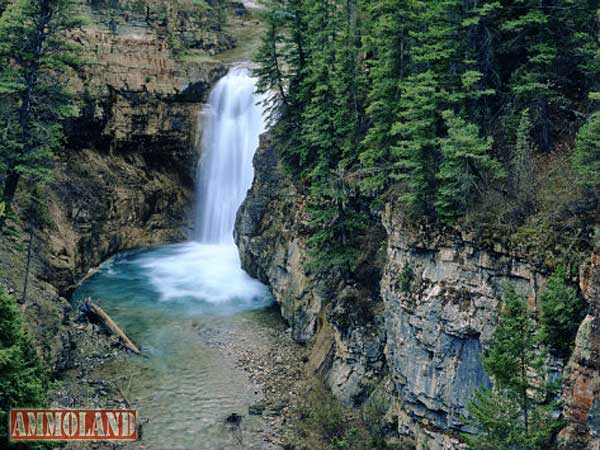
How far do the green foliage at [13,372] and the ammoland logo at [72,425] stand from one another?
0.65ft

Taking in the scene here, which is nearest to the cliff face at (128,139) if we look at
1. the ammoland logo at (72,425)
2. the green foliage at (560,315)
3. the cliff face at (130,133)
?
the cliff face at (130,133)

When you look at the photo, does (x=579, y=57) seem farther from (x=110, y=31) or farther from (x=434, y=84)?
(x=110, y=31)

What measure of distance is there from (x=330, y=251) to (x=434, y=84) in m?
8.00

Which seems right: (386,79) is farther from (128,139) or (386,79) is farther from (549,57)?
(128,139)

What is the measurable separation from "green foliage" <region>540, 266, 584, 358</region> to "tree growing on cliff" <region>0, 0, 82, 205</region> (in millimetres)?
17407

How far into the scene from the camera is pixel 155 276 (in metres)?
32.7

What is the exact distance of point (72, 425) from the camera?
15.8 m

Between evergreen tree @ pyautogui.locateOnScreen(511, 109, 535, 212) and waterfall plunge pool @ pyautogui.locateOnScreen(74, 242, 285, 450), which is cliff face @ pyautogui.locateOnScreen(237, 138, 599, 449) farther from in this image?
waterfall plunge pool @ pyautogui.locateOnScreen(74, 242, 285, 450)

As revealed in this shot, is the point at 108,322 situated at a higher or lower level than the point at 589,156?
lower

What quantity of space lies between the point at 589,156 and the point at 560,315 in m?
3.74

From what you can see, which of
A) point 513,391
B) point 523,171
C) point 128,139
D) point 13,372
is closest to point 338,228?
point 523,171

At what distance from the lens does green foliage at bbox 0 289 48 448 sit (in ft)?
37.5

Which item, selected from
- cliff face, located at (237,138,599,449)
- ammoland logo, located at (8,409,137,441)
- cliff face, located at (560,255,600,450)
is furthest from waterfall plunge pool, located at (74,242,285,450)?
cliff face, located at (560,255,600,450)

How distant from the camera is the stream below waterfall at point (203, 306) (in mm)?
19125
